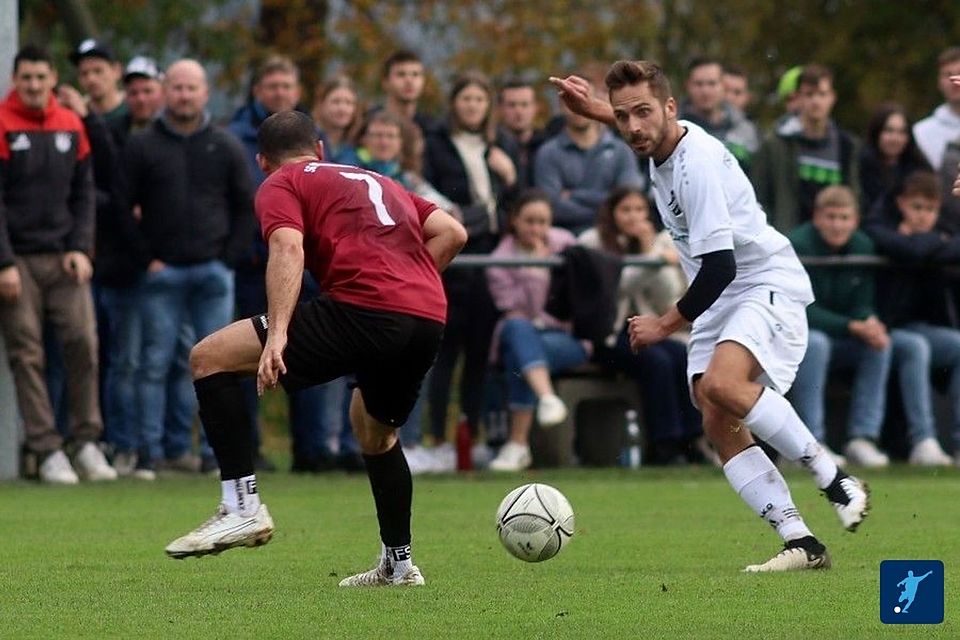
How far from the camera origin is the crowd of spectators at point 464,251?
46.6ft

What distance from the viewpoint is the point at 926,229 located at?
15906mm

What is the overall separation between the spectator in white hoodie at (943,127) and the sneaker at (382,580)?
8.73 meters

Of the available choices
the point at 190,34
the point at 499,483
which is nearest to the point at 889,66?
the point at 190,34

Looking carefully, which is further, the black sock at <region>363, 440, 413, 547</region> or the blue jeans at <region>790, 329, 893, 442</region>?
the blue jeans at <region>790, 329, 893, 442</region>

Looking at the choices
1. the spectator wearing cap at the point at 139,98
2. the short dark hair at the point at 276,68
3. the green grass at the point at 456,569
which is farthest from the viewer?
the spectator wearing cap at the point at 139,98

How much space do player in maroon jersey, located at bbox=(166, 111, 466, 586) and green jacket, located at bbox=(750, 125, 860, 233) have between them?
25.3 ft

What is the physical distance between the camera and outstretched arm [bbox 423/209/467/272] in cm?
866

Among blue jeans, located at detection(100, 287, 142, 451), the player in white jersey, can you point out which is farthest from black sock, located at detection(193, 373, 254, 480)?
blue jeans, located at detection(100, 287, 142, 451)

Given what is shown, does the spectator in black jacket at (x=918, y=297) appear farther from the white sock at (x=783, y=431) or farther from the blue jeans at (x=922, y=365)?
the white sock at (x=783, y=431)

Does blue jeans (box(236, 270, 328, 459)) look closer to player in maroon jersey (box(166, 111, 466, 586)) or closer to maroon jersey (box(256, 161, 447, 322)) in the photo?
player in maroon jersey (box(166, 111, 466, 586))

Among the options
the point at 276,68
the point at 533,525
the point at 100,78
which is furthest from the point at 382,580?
the point at 100,78

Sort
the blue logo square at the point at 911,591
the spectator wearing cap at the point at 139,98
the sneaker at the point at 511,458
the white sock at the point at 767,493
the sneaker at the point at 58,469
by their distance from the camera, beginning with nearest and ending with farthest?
the blue logo square at the point at 911,591, the white sock at the point at 767,493, the sneaker at the point at 58,469, the spectator wearing cap at the point at 139,98, the sneaker at the point at 511,458

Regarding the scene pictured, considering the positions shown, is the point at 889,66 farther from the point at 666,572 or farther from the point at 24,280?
the point at 666,572

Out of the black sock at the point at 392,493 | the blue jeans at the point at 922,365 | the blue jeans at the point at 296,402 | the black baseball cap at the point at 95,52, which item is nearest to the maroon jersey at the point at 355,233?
the black sock at the point at 392,493
